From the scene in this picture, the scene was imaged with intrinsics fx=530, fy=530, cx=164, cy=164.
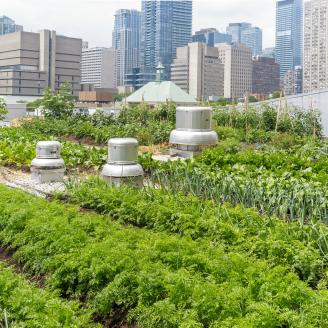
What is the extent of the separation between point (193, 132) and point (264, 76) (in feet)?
376

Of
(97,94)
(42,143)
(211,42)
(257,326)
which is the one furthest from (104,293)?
(211,42)

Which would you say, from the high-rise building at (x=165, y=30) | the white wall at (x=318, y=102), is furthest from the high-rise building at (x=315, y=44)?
the white wall at (x=318, y=102)

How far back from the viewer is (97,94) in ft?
266

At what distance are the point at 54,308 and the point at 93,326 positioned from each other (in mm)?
305

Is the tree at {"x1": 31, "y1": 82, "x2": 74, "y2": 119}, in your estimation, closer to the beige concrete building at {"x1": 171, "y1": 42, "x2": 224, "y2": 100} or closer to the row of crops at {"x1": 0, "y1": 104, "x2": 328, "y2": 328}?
the row of crops at {"x1": 0, "y1": 104, "x2": 328, "y2": 328}

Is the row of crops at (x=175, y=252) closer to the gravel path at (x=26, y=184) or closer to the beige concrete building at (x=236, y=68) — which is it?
the gravel path at (x=26, y=184)

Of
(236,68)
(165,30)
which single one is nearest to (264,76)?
(236,68)

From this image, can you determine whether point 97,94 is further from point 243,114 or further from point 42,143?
point 42,143

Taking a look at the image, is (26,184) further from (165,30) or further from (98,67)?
(165,30)

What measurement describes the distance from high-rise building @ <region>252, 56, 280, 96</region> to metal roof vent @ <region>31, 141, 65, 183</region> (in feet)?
364

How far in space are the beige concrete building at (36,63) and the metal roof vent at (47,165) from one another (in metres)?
83.3

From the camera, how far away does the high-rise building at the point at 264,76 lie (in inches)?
4692

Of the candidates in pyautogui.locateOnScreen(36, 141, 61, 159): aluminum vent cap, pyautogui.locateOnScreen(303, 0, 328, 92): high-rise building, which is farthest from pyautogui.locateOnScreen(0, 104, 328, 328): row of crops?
pyautogui.locateOnScreen(303, 0, 328, 92): high-rise building

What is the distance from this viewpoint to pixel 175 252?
4371 millimetres
